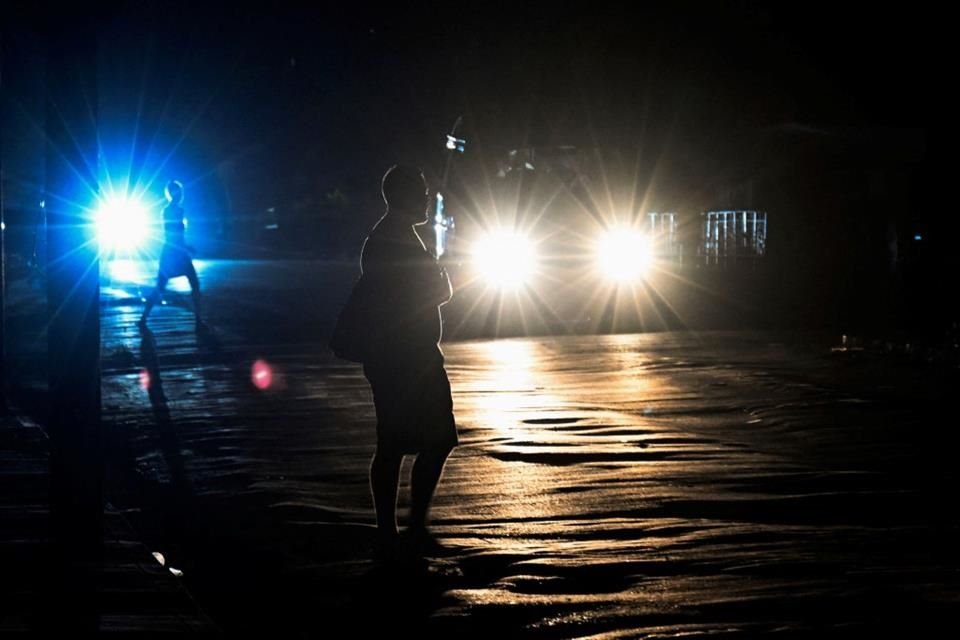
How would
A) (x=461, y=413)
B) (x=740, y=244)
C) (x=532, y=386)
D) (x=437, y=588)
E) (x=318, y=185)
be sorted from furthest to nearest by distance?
(x=318, y=185) → (x=740, y=244) → (x=532, y=386) → (x=461, y=413) → (x=437, y=588)

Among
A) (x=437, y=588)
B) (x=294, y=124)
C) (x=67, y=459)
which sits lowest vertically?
(x=437, y=588)

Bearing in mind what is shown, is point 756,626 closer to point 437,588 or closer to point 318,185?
point 437,588

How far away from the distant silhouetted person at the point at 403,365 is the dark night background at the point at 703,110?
829 centimetres

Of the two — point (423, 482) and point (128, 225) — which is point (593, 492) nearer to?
point (423, 482)

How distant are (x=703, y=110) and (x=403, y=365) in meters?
28.4

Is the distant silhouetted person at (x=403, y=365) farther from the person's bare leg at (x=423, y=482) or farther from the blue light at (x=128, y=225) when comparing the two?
the blue light at (x=128, y=225)

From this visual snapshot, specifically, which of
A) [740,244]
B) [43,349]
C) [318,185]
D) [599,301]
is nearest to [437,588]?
[43,349]

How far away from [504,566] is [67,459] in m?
1.94

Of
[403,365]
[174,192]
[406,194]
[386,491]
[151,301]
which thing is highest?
[174,192]

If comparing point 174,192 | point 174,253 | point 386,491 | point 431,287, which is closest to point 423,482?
point 386,491

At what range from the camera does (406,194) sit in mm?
7703

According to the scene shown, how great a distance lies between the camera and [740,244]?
122 feet

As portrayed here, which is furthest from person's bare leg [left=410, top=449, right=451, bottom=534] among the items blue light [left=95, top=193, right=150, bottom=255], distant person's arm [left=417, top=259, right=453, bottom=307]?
blue light [left=95, top=193, right=150, bottom=255]

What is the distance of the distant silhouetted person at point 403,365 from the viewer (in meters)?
7.50
